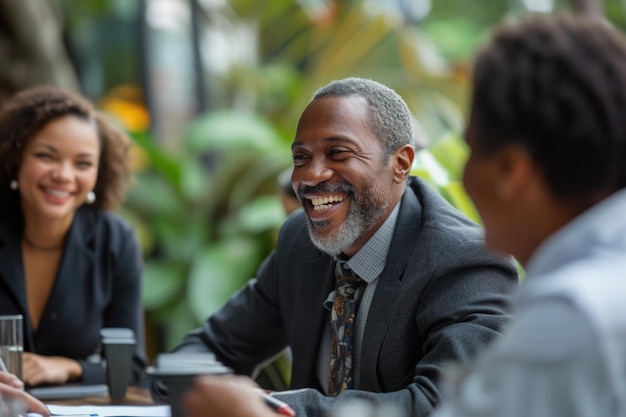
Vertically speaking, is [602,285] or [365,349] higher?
[602,285]

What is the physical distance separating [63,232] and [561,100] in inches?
93.0

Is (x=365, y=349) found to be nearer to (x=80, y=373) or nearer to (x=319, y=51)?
(x=80, y=373)

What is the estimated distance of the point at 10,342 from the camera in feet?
7.92

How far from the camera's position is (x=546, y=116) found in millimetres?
1221

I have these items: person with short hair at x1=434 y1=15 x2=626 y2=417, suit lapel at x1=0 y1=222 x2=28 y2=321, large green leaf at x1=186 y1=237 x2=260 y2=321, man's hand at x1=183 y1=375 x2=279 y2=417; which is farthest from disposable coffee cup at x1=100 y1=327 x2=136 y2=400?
large green leaf at x1=186 y1=237 x2=260 y2=321

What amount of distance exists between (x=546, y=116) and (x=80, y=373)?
81.6 inches

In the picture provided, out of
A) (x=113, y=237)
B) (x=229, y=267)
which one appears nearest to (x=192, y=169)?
(x=229, y=267)

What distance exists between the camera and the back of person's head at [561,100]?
122cm

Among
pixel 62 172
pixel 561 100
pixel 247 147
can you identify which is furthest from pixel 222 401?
pixel 247 147

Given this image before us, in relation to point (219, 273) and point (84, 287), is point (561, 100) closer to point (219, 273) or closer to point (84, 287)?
point (84, 287)

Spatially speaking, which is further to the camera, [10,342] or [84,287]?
[84,287]

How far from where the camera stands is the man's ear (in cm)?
223

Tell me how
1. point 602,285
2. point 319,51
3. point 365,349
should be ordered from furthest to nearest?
point 319,51
point 365,349
point 602,285

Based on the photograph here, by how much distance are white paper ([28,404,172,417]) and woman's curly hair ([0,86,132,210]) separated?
3.69 feet
